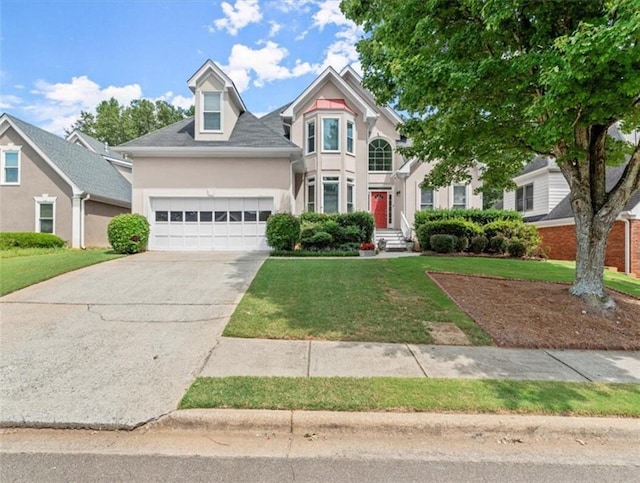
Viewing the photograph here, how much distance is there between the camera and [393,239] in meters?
18.5

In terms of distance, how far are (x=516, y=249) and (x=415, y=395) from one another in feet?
43.3

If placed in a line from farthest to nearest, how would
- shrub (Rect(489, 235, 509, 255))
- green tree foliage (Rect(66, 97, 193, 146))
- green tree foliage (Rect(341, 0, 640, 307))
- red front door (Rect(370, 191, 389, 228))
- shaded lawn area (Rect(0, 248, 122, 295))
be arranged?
green tree foliage (Rect(66, 97, 193, 146)), red front door (Rect(370, 191, 389, 228)), shrub (Rect(489, 235, 509, 255)), shaded lawn area (Rect(0, 248, 122, 295)), green tree foliage (Rect(341, 0, 640, 307))

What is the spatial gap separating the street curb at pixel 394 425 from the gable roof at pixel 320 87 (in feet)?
58.2

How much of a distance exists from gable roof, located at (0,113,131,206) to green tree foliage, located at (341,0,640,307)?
52.8ft

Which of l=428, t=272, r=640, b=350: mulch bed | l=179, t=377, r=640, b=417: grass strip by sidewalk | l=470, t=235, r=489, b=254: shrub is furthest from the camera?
l=470, t=235, r=489, b=254: shrub

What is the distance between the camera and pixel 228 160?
15773 millimetres

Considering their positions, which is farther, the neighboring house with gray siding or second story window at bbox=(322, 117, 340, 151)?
second story window at bbox=(322, 117, 340, 151)

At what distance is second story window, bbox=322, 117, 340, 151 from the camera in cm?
1812

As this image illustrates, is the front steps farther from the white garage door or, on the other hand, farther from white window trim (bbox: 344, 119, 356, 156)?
the white garage door

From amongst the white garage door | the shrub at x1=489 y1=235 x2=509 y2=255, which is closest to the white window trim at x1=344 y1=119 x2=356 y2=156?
the white garage door

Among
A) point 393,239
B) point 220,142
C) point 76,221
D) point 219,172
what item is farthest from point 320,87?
point 76,221

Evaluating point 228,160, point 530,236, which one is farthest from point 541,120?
point 228,160

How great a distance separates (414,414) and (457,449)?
47 cm

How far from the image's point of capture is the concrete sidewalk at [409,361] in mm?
4613
